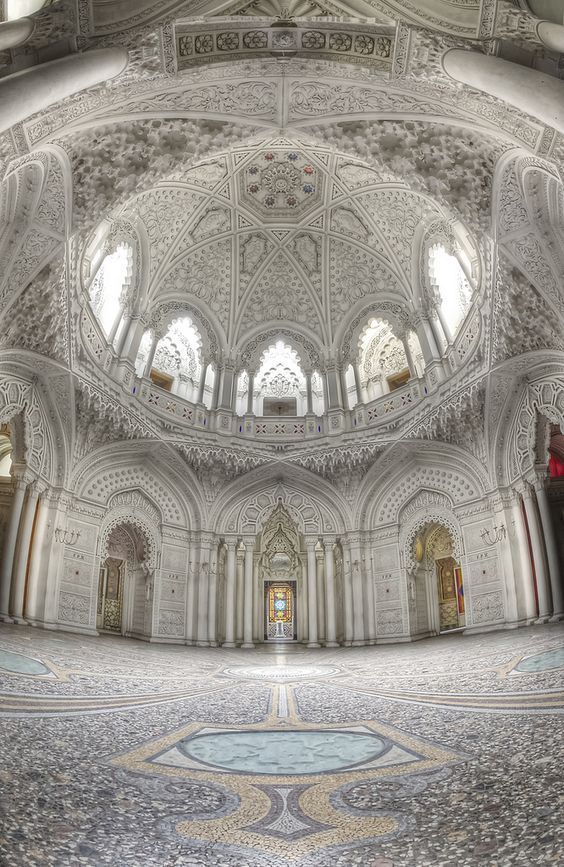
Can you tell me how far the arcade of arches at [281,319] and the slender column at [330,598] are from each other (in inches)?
4.1

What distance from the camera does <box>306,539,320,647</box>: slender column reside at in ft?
52.0

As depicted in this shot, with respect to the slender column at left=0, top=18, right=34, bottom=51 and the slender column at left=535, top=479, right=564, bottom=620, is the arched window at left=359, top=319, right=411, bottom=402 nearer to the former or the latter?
the slender column at left=535, top=479, right=564, bottom=620

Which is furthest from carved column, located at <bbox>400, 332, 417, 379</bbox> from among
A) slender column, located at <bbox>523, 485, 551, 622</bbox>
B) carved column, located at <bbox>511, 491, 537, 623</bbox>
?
slender column, located at <bbox>523, 485, 551, 622</bbox>

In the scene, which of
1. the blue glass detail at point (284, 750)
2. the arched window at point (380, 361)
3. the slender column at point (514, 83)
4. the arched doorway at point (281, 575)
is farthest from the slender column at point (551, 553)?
the blue glass detail at point (284, 750)

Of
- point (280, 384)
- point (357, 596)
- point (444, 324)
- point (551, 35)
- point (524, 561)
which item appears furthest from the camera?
point (280, 384)

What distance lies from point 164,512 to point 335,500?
4.74 meters

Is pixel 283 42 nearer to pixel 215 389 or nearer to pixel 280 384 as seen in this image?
pixel 215 389

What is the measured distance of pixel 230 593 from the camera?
16109 mm

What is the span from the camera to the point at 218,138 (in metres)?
10.3

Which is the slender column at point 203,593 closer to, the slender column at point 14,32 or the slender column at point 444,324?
the slender column at point 444,324

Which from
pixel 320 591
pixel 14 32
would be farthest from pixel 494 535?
pixel 14 32

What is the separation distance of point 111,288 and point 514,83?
11083 mm

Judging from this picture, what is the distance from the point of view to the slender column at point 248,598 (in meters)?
15.8

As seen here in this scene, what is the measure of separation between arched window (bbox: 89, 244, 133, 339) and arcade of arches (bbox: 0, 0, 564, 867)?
0.34ft
